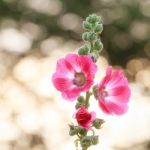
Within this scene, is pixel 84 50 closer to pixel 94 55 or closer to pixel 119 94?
pixel 94 55

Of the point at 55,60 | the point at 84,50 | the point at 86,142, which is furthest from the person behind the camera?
the point at 55,60

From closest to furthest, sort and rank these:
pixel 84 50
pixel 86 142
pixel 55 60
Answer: pixel 86 142
pixel 84 50
pixel 55 60

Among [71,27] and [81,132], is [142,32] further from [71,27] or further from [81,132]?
[81,132]

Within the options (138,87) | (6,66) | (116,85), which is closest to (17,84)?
(6,66)

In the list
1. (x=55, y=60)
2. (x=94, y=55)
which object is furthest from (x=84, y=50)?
(x=55, y=60)

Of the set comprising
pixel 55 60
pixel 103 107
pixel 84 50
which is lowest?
pixel 103 107

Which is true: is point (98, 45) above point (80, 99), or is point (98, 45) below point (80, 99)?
above

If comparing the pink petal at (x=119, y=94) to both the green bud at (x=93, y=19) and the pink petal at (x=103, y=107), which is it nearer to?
the pink petal at (x=103, y=107)

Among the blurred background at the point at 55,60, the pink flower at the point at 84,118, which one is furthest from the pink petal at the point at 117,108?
the blurred background at the point at 55,60
